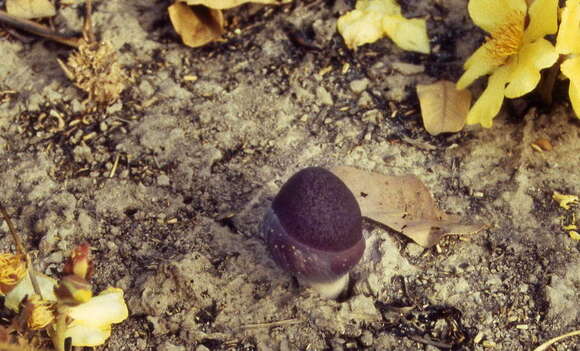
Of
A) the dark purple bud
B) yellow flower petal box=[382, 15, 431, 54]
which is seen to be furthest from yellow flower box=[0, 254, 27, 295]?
yellow flower petal box=[382, 15, 431, 54]

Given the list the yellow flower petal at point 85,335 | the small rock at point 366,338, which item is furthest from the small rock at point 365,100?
the yellow flower petal at point 85,335

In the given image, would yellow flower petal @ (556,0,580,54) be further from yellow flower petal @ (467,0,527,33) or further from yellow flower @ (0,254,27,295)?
yellow flower @ (0,254,27,295)

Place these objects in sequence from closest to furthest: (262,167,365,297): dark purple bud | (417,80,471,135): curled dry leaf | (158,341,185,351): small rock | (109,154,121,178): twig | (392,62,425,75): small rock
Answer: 1. (262,167,365,297): dark purple bud
2. (158,341,185,351): small rock
3. (109,154,121,178): twig
4. (417,80,471,135): curled dry leaf
5. (392,62,425,75): small rock

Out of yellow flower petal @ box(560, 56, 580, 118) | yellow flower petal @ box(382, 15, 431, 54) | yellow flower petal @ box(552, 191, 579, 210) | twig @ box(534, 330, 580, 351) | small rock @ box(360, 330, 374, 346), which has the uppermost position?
yellow flower petal @ box(560, 56, 580, 118)

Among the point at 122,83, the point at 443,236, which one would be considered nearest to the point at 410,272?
the point at 443,236

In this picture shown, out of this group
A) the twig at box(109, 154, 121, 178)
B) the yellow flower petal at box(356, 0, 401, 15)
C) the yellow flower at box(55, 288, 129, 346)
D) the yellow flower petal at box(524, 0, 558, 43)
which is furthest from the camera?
the yellow flower petal at box(356, 0, 401, 15)

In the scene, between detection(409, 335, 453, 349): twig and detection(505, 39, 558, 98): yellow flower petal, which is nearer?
detection(409, 335, 453, 349): twig

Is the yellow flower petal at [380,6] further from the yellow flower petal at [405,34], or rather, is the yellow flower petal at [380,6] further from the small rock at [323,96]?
the small rock at [323,96]
